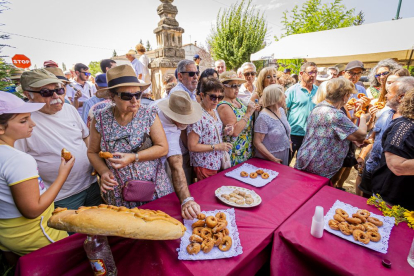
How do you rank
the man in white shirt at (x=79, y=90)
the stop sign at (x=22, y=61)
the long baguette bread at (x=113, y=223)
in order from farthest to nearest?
the stop sign at (x=22, y=61)
the man in white shirt at (x=79, y=90)
the long baguette bread at (x=113, y=223)

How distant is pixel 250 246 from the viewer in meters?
1.30

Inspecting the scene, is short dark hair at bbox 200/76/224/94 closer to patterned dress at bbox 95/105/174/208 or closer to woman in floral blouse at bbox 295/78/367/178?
patterned dress at bbox 95/105/174/208

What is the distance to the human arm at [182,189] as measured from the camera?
1.50 metres

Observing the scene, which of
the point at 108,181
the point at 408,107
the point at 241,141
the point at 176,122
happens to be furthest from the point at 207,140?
the point at 408,107

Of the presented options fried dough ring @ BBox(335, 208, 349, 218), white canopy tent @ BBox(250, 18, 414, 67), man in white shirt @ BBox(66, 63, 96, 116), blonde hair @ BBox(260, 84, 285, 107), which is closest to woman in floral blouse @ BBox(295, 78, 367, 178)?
blonde hair @ BBox(260, 84, 285, 107)

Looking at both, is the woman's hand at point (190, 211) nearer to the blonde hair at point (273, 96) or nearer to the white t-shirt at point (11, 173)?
the white t-shirt at point (11, 173)

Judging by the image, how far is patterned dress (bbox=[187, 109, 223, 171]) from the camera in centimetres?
224

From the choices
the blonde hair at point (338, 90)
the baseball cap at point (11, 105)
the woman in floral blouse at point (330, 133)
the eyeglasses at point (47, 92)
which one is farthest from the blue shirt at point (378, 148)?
the eyeglasses at point (47, 92)

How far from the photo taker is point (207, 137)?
2266 millimetres

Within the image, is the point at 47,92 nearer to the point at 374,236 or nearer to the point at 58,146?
the point at 58,146

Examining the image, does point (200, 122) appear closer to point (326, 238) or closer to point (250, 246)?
point (250, 246)

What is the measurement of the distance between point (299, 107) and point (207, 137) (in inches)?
102

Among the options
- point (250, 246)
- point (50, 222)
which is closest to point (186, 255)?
point (250, 246)

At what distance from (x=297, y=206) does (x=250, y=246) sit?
0.68 meters
